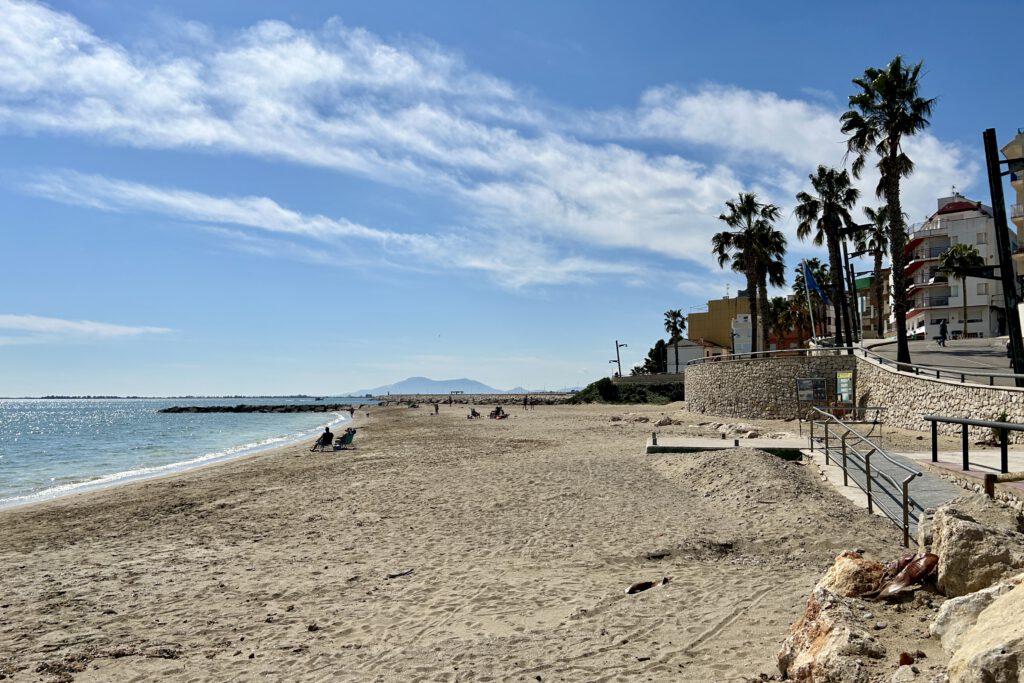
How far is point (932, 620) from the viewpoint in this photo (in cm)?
501

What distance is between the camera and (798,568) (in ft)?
27.9

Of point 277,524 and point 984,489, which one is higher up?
Answer: point 984,489

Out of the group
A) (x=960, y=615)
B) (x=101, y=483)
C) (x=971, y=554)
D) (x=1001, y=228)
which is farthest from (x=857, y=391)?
(x=101, y=483)

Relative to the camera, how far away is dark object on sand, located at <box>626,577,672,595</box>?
789 centimetres

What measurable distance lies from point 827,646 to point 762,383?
1296 inches

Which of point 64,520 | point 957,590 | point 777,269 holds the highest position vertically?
point 777,269

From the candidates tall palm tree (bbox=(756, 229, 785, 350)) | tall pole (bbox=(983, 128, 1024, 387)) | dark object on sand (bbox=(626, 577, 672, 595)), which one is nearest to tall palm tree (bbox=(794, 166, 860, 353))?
tall palm tree (bbox=(756, 229, 785, 350))

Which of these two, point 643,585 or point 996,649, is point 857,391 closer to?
point 643,585

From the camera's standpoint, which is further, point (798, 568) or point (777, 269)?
point (777, 269)

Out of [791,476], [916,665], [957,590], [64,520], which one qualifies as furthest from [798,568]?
[64,520]

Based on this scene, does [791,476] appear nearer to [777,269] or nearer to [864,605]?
[864,605]

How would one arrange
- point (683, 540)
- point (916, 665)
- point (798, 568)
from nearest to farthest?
point (916, 665), point (798, 568), point (683, 540)

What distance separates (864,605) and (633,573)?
368cm

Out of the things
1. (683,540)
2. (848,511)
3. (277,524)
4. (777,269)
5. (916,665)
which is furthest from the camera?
(777,269)
